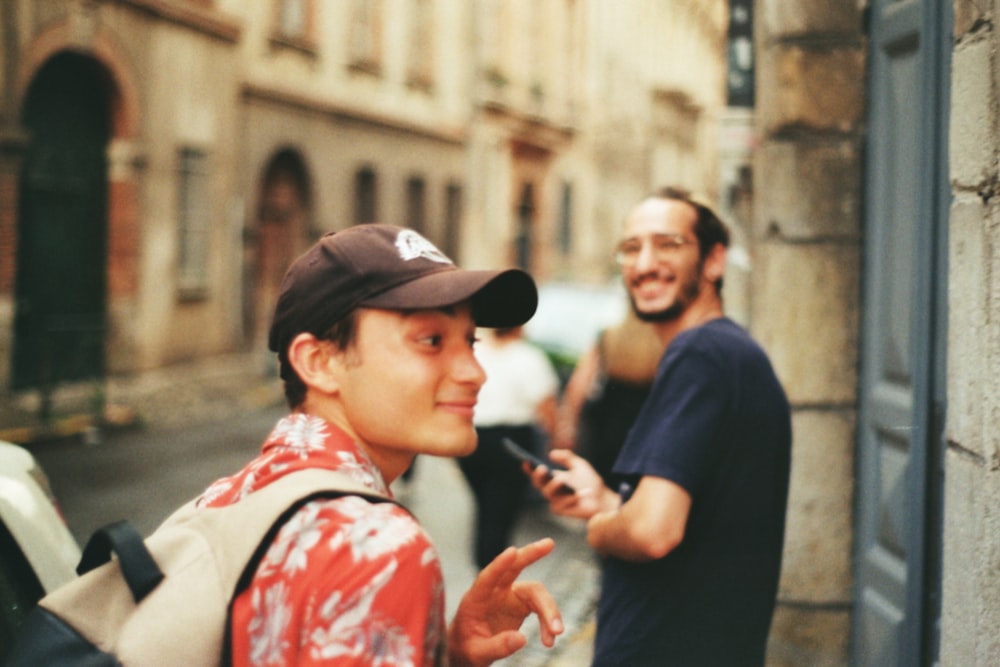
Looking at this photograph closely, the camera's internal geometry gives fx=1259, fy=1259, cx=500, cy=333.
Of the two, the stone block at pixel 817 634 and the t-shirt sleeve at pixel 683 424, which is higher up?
the t-shirt sleeve at pixel 683 424

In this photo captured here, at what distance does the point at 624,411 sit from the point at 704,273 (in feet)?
10.4

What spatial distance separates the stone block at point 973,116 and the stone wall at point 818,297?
254 cm

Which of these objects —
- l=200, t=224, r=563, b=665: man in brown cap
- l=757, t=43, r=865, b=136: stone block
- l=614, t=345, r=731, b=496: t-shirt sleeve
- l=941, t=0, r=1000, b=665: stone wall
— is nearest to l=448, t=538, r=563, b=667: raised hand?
l=200, t=224, r=563, b=665: man in brown cap

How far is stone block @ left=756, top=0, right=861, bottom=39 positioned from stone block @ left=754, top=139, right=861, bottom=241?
47 cm

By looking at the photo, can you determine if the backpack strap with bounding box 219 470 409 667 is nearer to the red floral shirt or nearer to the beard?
the red floral shirt

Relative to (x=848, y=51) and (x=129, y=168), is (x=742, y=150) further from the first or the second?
(x=129, y=168)

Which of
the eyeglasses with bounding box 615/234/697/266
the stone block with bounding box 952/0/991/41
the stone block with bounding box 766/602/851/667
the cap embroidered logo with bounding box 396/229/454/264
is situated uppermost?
the stone block with bounding box 952/0/991/41

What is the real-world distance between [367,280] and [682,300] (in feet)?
5.43

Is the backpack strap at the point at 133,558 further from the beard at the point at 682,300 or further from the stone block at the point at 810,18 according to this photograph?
the stone block at the point at 810,18

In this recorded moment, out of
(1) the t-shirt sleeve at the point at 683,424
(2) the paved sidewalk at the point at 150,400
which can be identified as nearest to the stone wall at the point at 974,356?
(1) the t-shirt sleeve at the point at 683,424

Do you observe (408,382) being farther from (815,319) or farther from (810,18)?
(810,18)

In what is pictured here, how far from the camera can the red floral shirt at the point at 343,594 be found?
1474mm

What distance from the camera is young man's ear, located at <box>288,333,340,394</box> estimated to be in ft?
5.96

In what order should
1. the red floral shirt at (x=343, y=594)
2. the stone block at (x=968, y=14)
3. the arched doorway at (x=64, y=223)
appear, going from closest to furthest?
the red floral shirt at (x=343, y=594), the stone block at (x=968, y=14), the arched doorway at (x=64, y=223)
